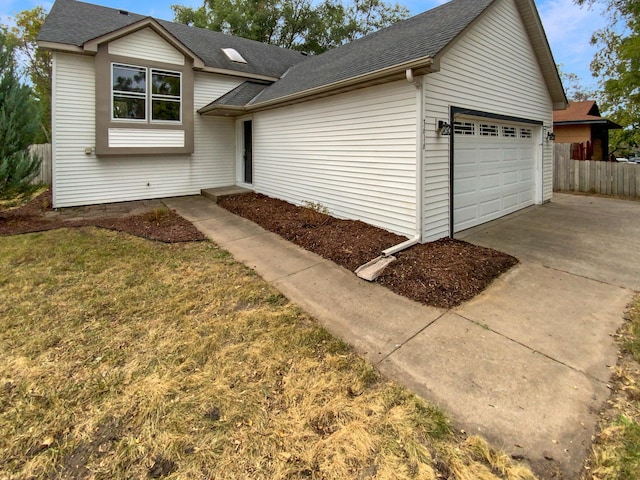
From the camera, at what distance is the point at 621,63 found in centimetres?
1631

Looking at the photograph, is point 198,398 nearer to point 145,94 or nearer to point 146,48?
point 145,94

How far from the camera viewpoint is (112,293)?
4.40m

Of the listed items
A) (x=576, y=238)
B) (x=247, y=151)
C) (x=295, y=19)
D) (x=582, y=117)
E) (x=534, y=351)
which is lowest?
(x=534, y=351)

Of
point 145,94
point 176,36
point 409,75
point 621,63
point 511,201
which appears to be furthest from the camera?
point 621,63

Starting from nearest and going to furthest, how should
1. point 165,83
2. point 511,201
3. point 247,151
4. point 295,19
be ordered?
point 511,201, point 165,83, point 247,151, point 295,19

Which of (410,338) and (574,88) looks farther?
(574,88)

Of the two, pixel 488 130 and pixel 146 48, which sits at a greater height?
pixel 146 48

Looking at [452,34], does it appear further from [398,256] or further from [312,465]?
[312,465]

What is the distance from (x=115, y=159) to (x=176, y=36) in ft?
17.8

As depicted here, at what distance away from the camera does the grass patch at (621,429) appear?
2.04 metres

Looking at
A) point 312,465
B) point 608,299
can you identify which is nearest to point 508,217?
point 608,299

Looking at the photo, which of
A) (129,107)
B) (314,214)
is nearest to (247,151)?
(129,107)

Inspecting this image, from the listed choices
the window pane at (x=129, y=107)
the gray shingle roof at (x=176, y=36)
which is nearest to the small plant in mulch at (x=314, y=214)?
the window pane at (x=129, y=107)

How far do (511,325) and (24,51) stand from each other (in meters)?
32.7
